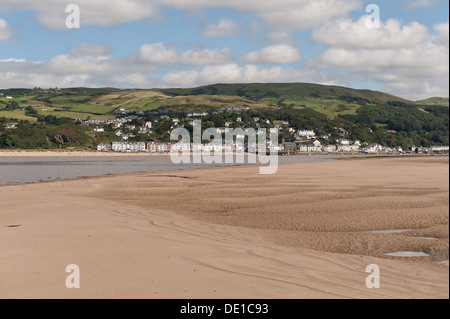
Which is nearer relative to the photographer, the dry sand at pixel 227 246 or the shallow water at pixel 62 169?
the dry sand at pixel 227 246

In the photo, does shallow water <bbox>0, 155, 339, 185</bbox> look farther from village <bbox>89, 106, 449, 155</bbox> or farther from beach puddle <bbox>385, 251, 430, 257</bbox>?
village <bbox>89, 106, 449, 155</bbox>

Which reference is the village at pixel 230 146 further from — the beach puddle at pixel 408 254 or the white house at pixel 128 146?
the beach puddle at pixel 408 254

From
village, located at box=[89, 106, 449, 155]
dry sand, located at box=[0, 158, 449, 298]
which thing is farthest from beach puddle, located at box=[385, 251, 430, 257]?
village, located at box=[89, 106, 449, 155]

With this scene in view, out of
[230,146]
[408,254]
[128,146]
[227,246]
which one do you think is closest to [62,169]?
[227,246]

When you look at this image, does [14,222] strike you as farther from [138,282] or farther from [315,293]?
[315,293]

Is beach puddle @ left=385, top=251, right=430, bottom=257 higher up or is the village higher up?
the village

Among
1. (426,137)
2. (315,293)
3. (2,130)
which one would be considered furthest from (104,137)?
(315,293)

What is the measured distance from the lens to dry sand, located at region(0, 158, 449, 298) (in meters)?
6.87

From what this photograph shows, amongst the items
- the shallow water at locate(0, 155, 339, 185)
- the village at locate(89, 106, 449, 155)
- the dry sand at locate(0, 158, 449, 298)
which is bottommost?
the shallow water at locate(0, 155, 339, 185)

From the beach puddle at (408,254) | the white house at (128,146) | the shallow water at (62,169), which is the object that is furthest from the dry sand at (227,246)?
the white house at (128,146)

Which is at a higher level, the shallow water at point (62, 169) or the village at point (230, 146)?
the village at point (230, 146)

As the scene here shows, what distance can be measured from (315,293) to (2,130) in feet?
503

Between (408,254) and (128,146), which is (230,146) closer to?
(128,146)

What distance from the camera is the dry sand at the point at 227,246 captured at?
687cm
